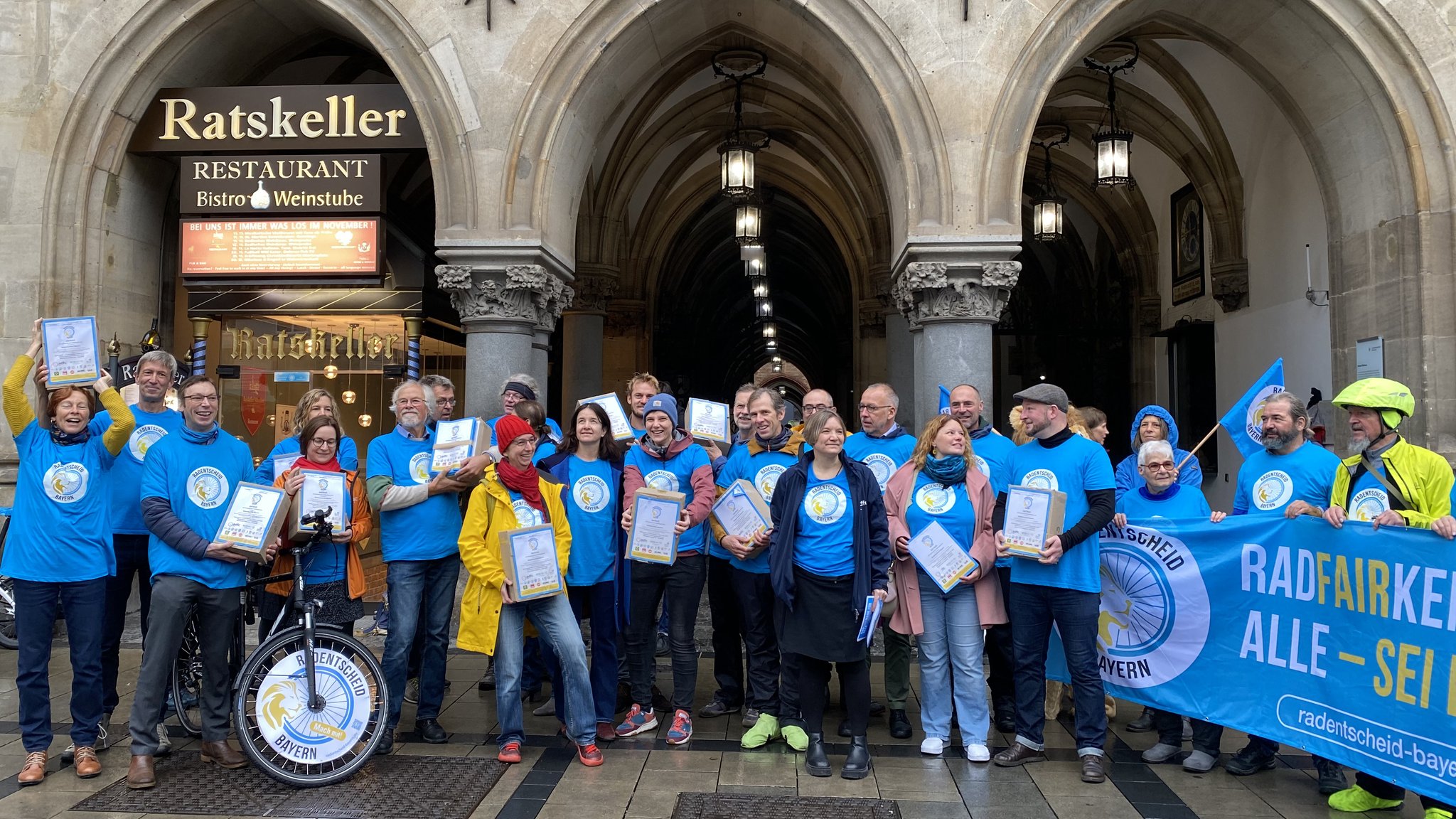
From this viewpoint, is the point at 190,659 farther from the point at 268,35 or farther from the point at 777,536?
the point at 268,35

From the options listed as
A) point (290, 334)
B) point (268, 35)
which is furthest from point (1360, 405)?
point (290, 334)

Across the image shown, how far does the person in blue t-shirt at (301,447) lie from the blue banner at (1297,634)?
4.10m

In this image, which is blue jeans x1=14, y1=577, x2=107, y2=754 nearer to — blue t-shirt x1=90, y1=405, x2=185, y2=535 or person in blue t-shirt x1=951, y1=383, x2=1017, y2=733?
blue t-shirt x1=90, y1=405, x2=185, y2=535

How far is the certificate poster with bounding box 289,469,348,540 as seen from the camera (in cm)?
485

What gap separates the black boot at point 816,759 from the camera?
188 inches

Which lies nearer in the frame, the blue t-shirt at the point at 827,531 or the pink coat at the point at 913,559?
the blue t-shirt at the point at 827,531

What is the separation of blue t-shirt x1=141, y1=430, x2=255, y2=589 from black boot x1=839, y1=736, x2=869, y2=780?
3067 millimetres

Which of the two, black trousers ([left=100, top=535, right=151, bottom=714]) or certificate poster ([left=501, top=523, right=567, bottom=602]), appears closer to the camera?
certificate poster ([left=501, top=523, right=567, bottom=602])

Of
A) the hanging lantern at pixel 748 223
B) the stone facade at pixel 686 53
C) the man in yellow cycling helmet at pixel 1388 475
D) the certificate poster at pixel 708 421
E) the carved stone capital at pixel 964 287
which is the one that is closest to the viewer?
the man in yellow cycling helmet at pixel 1388 475

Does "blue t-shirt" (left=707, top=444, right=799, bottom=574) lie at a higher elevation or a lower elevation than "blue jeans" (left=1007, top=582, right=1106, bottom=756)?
higher

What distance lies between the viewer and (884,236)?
1530 centimetres

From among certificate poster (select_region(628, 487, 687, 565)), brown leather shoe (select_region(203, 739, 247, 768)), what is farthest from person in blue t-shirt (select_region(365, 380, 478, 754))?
A: certificate poster (select_region(628, 487, 687, 565))

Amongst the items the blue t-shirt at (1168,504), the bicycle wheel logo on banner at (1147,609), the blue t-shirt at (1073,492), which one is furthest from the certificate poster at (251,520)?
the blue t-shirt at (1168,504)

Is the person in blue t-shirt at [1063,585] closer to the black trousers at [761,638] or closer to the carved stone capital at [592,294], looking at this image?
the black trousers at [761,638]
